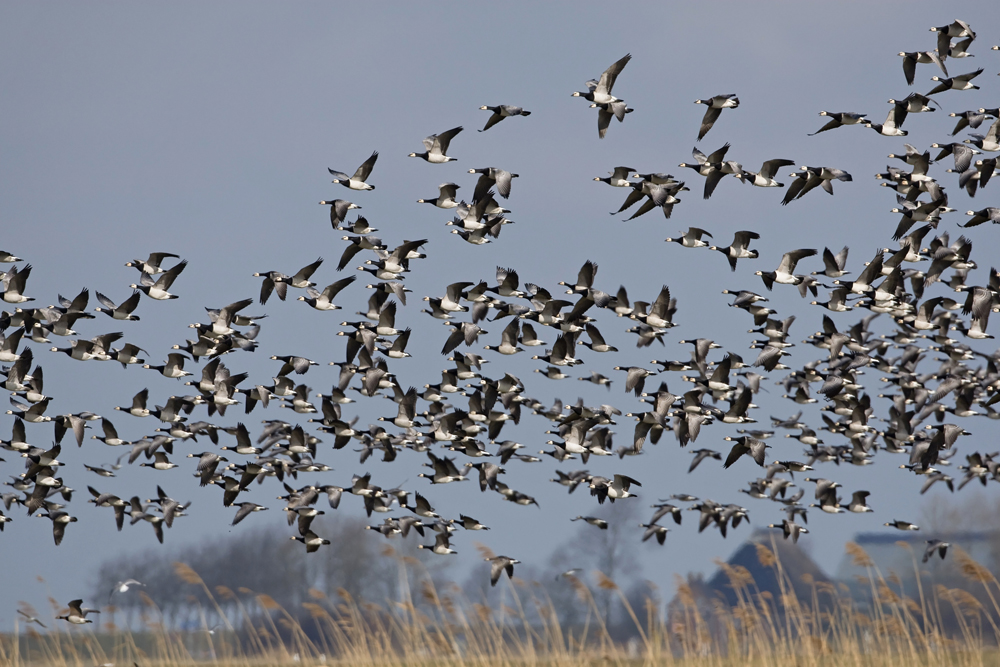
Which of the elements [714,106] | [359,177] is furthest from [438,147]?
[714,106]

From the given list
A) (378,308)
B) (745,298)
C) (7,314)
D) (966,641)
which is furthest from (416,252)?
(966,641)

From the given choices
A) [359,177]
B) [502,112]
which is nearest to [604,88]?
[502,112]

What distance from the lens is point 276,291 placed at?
24484mm

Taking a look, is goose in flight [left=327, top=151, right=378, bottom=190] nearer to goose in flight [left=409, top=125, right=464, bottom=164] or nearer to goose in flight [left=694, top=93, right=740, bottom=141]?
goose in flight [left=409, top=125, right=464, bottom=164]

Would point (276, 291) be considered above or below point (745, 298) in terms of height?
above

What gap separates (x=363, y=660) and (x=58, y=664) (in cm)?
593

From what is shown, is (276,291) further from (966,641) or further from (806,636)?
(966,641)

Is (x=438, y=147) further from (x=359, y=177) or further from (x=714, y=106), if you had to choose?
(x=714, y=106)

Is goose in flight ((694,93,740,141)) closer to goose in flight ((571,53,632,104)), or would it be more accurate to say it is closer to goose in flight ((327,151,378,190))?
goose in flight ((571,53,632,104))

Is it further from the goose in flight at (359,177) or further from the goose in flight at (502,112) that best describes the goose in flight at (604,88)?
the goose in flight at (359,177)

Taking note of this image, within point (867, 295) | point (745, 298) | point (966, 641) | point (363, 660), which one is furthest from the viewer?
point (745, 298)

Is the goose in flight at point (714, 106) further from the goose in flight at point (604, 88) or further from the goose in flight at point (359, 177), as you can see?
the goose in flight at point (359, 177)

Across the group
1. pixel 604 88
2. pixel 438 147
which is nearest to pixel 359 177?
pixel 438 147

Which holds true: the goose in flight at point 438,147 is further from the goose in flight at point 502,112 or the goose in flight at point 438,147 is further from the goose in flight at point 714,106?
the goose in flight at point 714,106
